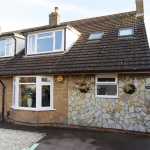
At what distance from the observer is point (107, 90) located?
11766 millimetres

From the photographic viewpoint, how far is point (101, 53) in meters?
12.6

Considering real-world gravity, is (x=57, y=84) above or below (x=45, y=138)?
above

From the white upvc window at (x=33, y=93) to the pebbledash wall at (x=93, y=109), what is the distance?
320 mm

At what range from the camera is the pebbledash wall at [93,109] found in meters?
10.9

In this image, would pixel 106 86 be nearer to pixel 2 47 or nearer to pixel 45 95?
pixel 45 95

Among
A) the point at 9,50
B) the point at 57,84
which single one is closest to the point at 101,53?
the point at 57,84

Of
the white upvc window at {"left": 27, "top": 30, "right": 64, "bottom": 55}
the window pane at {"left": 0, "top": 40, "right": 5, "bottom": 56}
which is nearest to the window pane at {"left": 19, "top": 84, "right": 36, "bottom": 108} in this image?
the white upvc window at {"left": 27, "top": 30, "right": 64, "bottom": 55}

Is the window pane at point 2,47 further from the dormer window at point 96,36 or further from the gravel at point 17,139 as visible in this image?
the gravel at point 17,139

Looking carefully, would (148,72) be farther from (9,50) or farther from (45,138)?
(9,50)

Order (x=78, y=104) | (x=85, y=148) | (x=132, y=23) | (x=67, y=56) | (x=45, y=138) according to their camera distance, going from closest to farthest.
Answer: (x=85, y=148)
(x=45, y=138)
(x=78, y=104)
(x=67, y=56)
(x=132, y=23)

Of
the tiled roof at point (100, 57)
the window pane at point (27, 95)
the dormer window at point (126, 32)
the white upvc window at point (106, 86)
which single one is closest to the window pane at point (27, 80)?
the window pane at point (27, 95)

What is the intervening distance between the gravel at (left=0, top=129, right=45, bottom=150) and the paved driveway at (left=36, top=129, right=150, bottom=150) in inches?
18.0

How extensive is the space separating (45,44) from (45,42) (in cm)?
13

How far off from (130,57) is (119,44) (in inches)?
59.6
